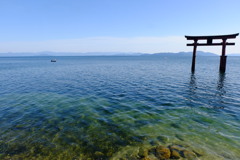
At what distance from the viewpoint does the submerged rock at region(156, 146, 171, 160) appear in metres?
6.60

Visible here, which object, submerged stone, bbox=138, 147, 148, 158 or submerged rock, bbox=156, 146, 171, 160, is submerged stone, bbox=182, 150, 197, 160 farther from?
submerged stone, bbox=138, 147, 148, 158

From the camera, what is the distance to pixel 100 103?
14836mm

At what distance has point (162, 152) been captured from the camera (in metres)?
6.93

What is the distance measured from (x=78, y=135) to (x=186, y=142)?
6.45 m

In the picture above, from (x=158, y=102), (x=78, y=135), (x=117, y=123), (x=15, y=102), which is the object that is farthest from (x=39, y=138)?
(x=158, y=102)

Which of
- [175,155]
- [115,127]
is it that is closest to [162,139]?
[175,155]

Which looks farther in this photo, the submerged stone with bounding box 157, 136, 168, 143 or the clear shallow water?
the submerged stone with bounding box 157, 136, 168, 143

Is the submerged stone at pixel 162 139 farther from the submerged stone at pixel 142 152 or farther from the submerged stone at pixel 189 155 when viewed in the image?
the submerged stone at pixel 142 152

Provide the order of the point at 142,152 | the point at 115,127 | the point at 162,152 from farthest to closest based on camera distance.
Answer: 1. the point at 115,127
2. the point at 142,152
3. the point at 162,152

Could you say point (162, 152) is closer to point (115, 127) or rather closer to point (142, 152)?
point (142, 152)

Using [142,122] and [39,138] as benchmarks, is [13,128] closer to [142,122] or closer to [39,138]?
[39,138]

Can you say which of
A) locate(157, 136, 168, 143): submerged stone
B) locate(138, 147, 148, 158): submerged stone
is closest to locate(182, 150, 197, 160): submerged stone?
locate(157, 136, 168, 143): submerged stone

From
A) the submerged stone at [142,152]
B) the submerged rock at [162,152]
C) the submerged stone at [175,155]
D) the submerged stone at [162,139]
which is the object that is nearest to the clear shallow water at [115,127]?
the submerged stone at [162,139]

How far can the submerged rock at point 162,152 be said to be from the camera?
6.60 meters
